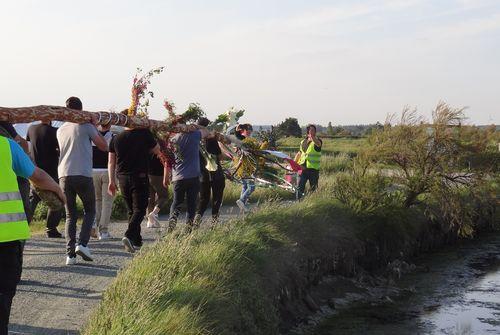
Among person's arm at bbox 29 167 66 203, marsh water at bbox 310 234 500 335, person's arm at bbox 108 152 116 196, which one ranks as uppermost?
person's arm at bbox 29 167 66 203

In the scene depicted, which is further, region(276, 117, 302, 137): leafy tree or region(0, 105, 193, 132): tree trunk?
region(276, 117, 302, 137): leafy tree

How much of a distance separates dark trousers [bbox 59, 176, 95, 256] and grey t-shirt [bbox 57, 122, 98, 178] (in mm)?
88

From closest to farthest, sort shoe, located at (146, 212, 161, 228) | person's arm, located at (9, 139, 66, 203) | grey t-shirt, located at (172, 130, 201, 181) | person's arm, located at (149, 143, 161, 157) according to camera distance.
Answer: person's arm, located at (9, 139, 66, 203), person's arm, located at (149, 143, 161, 157), grey t-shirt, located at (172, 130, 201, 181), shoe, located at (146, 212, 161, 228)

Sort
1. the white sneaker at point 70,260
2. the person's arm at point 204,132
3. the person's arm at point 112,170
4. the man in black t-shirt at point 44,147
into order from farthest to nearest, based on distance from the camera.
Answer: the person's arm at point 204,132 < the man in black t-shirt at point 44,147 < the person's arm at point 112,170 < the white sneaker at point 70,260

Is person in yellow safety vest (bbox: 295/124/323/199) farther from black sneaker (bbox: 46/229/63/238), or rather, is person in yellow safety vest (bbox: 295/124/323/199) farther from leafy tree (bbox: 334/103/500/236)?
black sneaker (bbox: 46/229/63/238)

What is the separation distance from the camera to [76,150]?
8.60 meters

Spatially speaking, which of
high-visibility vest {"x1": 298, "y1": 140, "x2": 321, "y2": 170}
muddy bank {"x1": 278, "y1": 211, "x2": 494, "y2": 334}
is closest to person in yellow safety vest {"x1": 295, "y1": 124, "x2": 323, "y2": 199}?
high-visibility vest {"x1": 298, "y1": 140, "x2": 321, "y2": 170}

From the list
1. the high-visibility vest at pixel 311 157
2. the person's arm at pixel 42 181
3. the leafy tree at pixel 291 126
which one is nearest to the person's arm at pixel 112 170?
the person's arm at pixel 42 181

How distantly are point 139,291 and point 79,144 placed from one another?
126 inches

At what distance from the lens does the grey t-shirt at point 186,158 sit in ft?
32.2

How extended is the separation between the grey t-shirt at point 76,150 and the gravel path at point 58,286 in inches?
48.0

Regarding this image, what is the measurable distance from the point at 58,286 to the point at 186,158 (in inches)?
114

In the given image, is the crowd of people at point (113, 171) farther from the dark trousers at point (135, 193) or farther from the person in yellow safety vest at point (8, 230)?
the person in yellow safety vest at point (8, 230)

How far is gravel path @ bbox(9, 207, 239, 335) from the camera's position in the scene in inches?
248
